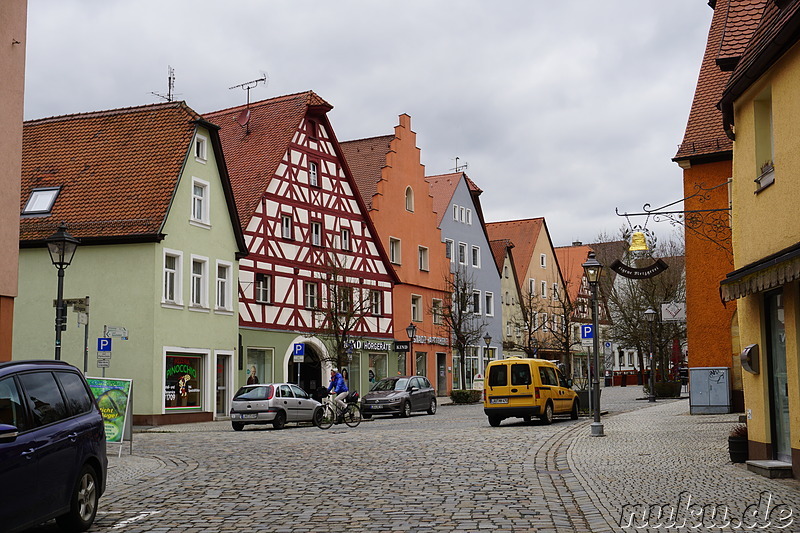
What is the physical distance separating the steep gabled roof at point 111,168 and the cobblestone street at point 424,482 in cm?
1117

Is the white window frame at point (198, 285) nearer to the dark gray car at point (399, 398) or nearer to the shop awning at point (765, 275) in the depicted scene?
the dark gray car at point (399, 398)

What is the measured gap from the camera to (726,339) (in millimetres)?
29141

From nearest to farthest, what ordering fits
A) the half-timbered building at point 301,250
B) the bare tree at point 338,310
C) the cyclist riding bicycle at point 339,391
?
the cyclist riding bicycle at point 339,391 → the bare tree at point 338,310 → the half-timbered building at point 301,250

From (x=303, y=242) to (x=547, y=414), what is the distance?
1725 centimetres

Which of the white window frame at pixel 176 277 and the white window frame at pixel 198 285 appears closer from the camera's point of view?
the white window frame at pixel 176 277

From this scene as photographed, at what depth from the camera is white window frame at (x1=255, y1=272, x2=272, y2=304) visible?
39312 millimetres

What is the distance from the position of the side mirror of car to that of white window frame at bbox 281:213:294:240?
3280 cm

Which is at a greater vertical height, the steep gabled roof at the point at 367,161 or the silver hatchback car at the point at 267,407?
the steep gabled roof at the point at 367,161

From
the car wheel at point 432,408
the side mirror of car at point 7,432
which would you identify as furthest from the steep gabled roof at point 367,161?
the side mirror of car at point 7,432

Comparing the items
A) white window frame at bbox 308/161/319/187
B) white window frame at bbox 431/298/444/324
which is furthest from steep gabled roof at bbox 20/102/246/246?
white window frame at bbox 431/298/444/324

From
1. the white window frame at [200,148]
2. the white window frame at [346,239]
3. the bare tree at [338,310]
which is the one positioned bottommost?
the bare tree at [338,310]

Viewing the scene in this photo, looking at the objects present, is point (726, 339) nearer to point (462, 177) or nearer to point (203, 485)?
point (203, 485)

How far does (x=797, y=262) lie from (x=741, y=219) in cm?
392

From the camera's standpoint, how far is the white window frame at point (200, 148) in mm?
35000
